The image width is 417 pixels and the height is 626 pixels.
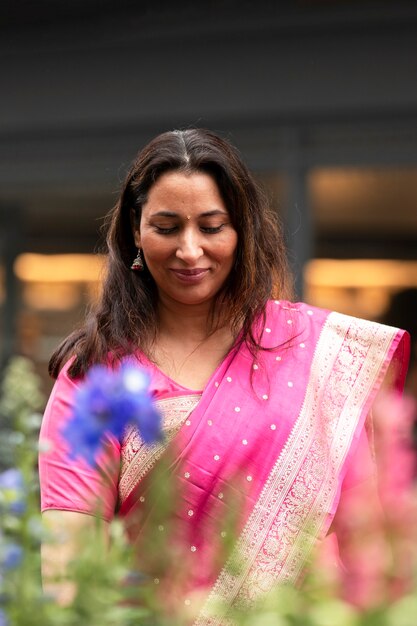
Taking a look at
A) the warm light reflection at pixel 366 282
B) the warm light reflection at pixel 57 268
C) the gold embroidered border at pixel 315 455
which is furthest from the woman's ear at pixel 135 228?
the warm light reflection at pixel 57 268

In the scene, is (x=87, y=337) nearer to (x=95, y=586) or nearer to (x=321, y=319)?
(x=321, y=319)

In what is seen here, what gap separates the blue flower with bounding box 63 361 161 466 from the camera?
84 cm

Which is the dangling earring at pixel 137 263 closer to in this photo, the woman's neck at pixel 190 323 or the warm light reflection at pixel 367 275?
the woman's neck at pixel 190 323

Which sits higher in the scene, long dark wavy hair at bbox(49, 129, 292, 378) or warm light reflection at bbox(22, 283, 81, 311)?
long dark wavy hair at bbox(49, 129, 292, 378)

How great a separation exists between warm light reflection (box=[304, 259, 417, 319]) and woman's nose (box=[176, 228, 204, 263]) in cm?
295

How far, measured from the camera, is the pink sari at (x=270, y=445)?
1943mm

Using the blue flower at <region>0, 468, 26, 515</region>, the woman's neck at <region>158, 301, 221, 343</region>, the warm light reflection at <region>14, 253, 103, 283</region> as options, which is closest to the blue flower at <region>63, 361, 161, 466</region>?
the blue flower at <region>0, 468, 26, 515</region>

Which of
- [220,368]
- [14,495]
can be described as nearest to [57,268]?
[220,368]

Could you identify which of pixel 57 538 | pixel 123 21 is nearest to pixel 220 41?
pixel 123 21

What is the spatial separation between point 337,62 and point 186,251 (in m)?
3.02

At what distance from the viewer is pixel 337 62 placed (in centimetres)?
479

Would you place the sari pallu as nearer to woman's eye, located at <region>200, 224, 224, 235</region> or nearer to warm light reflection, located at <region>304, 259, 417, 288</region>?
woman's eye, located at <region>200, 224, 224, 235</region>

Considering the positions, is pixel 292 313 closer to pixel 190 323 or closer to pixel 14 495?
pixel 190 323

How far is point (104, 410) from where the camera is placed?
846 millimetres
